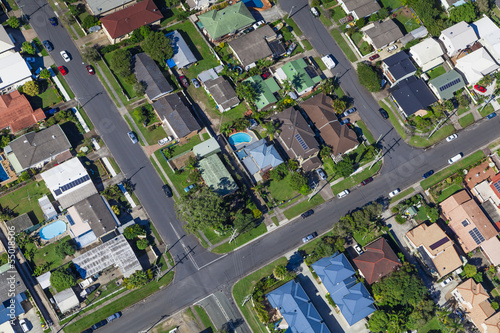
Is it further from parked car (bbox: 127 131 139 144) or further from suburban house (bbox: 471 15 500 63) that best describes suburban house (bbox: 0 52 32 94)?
suburban house (bbox: 471 15 500 63)

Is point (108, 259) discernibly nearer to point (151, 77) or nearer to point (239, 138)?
point (239, 138)

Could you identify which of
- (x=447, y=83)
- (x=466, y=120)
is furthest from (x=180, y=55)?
(x=466, y=120)

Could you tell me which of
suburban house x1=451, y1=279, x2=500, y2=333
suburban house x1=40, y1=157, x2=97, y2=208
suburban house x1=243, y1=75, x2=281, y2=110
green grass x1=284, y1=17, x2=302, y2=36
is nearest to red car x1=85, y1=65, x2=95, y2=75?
suburban house x1=40, y1=157, x2=97, y2=208

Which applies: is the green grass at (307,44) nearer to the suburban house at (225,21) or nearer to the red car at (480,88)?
the suburban house at (225,21)

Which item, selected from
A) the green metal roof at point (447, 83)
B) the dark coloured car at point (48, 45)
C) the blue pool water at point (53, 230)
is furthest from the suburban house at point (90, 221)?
the green metal roof at point (447, 83)

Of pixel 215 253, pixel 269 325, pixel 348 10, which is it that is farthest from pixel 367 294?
pixel 348 10
